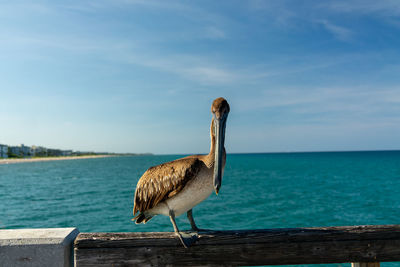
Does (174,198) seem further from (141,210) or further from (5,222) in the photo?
(5,222)

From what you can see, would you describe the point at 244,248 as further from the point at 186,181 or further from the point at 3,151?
the point at 3,151

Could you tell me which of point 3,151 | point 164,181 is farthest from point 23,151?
point 164,181

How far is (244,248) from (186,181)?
2.15 feet

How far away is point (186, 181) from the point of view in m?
2.39

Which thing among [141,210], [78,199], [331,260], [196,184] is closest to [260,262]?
[331,260]

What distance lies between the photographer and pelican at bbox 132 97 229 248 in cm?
216

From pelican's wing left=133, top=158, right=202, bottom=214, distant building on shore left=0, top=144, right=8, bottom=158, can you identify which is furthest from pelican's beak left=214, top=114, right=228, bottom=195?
distant building on shore left=0, top=144, right=8, bottom=158

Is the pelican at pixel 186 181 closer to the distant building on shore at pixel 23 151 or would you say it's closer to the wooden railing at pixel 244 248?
the wooden railing at pixel 244 248

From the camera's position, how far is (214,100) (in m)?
2.23

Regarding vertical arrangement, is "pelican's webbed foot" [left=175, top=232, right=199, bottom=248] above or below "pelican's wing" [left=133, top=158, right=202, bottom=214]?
below

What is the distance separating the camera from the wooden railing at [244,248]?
200 cm

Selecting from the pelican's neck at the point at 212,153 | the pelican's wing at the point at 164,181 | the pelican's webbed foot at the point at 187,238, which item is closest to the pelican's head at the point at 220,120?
the pelican's neck at the point at 212,153

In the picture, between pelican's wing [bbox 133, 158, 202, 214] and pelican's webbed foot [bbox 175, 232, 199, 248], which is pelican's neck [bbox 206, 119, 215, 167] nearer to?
pelican's wing [bbox 133, 158, 202, 214]

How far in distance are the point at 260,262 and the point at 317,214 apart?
21.1m
